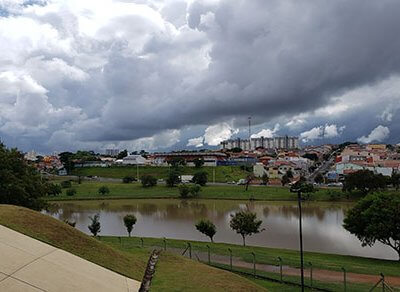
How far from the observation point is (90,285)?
13812 millimetres

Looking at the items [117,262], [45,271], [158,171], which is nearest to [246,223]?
[117,262]

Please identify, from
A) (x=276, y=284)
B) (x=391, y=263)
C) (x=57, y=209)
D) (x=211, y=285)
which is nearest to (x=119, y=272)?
(x=211, y=285)

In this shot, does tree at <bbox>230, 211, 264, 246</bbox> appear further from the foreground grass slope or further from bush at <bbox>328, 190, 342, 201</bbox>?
bush at <bbox>328, 190, 342, 201</bbox>

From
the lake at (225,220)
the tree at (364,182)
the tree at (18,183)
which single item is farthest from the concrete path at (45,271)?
the tree at (364,182)

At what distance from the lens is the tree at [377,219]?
96.8 feet

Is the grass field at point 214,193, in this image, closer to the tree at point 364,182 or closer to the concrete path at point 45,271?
the tree at point 364,182

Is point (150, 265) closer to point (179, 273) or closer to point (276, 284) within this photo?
point (179, 273)

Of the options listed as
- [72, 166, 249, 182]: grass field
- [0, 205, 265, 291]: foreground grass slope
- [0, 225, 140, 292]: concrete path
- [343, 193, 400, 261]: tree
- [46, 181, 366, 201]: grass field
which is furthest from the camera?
[72, 166, 249, 182]: grass field

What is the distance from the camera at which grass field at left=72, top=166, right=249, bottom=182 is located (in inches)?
4414

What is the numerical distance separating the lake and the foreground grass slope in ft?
62.2

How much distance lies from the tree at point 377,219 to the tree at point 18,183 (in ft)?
81.2

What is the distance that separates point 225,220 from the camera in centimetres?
5212

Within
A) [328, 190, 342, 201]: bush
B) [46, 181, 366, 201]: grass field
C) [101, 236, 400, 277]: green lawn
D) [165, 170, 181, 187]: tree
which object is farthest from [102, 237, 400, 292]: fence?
[165, 170, 181, 187]: tree

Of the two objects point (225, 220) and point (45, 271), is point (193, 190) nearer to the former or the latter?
point (225, 220)
